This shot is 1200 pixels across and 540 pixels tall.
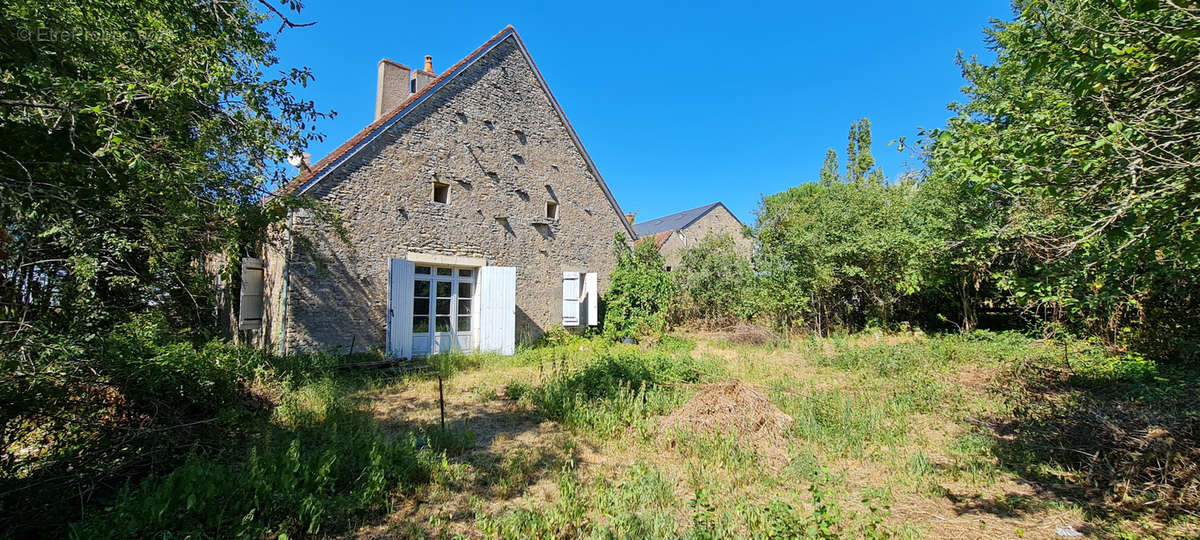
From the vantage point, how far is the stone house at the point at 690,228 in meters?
22.9

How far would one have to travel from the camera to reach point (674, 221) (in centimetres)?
2623

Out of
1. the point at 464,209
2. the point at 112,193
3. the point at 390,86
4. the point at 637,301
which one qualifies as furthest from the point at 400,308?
the point at 390,86

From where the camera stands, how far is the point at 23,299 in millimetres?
5445

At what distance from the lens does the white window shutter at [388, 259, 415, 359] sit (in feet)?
26.6

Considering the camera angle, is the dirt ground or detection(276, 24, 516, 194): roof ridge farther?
detection(276, 24, 516, 194): roof ridge

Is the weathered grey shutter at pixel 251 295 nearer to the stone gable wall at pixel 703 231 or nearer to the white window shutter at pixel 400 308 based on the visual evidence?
the white window shutter at pixel 400 308

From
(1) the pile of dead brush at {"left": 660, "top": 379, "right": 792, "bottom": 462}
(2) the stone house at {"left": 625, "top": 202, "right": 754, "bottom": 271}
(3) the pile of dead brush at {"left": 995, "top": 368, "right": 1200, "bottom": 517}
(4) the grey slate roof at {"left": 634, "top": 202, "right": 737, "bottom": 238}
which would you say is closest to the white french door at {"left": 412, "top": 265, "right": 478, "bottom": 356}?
(1) the pile of dead brush at {"left": 660, "top": 379, "right": 792, "bottom": 462}

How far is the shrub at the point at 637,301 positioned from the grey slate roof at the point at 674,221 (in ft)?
40.6

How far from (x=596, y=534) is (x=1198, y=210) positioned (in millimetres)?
3893

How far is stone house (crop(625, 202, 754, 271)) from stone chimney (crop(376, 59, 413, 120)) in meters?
12.4

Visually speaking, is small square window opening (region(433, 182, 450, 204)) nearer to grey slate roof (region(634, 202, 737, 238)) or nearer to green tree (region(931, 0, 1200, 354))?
green tree (region(931, 0, 1200, 354))

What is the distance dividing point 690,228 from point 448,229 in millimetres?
16374

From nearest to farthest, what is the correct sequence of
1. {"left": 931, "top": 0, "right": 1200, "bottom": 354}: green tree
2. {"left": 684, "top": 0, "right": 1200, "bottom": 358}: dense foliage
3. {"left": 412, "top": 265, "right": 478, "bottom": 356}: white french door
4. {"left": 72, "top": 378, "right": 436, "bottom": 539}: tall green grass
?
{"left": 72, "top": 378, "right": 436, "bottom": 539}: tall green grass < {"left": 931, "top": 0, "right": 1200, "bottom": 354}: green tree < {"left": 684, "top": 0, "right": 1200, "bottom": 358}: dense foliage < {"left": 412, "top": 265, "right": 478, "bottom": 356}: white french door

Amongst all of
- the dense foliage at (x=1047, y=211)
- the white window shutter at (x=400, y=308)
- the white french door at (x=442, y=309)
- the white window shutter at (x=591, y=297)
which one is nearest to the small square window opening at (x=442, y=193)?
the white french door at (x=442, y=309)
